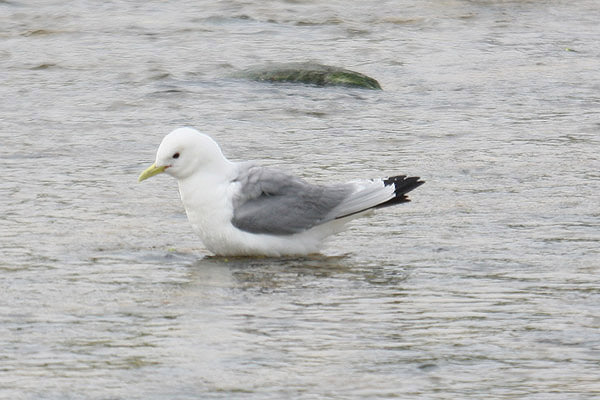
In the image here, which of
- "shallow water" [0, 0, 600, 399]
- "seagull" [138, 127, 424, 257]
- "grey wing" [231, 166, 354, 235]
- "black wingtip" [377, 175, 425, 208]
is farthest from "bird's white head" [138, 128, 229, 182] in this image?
"black wingtip" [377, 175, 425, 208]

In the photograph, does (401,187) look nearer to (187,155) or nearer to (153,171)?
(187,155)

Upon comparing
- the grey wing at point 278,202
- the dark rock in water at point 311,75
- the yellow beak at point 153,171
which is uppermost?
the yellow beak at point 153,171

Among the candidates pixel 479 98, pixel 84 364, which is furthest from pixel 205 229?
pixel 479 98

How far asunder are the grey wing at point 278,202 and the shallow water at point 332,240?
0.68 feet

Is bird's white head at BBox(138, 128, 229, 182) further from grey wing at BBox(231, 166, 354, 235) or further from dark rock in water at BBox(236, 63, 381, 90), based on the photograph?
dark rock in water at BBox(236, 63, 381, 90)

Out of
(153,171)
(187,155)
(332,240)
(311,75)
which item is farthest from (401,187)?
(311,75)

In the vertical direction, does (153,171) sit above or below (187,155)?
below

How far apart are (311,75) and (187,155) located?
523 centimetres

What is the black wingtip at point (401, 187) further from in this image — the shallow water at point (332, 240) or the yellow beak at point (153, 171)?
the yellow beak at point (153, 171)

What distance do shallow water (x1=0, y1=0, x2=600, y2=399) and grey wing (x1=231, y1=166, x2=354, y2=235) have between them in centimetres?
21

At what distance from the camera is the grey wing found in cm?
705

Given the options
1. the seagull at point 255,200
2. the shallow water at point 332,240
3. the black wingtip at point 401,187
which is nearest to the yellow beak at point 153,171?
the seagull at point 255,200

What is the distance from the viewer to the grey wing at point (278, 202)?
7.05m

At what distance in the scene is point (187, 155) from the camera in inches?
281
